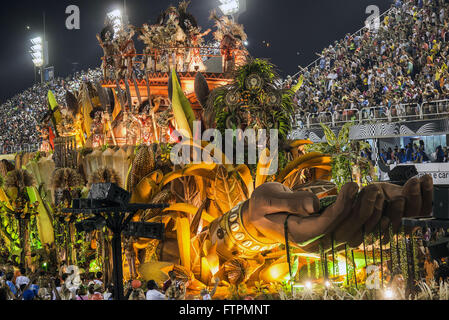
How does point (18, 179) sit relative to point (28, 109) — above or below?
below

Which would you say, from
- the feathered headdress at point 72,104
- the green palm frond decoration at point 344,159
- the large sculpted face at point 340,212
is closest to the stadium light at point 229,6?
the feathered headdress at point 72,104

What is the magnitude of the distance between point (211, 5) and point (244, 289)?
17.9 meters

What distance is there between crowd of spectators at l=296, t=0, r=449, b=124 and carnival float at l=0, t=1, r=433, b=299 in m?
5.02

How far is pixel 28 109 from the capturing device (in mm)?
36875

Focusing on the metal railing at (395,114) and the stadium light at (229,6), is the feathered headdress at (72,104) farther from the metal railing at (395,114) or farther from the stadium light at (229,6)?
the stadium light at (229,6)

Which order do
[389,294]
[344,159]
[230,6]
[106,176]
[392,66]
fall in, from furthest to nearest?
[230,6] < [392,66] < [106,176] < [344,159] < [389,294]

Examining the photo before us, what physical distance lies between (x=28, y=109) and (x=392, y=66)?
2398 cm

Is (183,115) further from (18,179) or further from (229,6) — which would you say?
(229,6)

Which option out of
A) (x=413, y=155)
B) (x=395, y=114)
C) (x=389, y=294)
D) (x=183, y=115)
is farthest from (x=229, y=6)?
(x=389, y=294)

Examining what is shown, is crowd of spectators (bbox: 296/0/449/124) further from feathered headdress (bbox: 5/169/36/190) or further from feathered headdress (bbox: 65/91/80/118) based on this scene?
feathered headdress (bbox: 5/169/36/190)

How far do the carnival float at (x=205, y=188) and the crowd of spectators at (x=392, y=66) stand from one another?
502 cm

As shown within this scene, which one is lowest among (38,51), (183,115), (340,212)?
(340,212)

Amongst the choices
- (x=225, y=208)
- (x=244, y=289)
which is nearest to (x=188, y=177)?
(x=225, y=208)

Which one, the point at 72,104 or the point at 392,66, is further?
the point at 392,66
